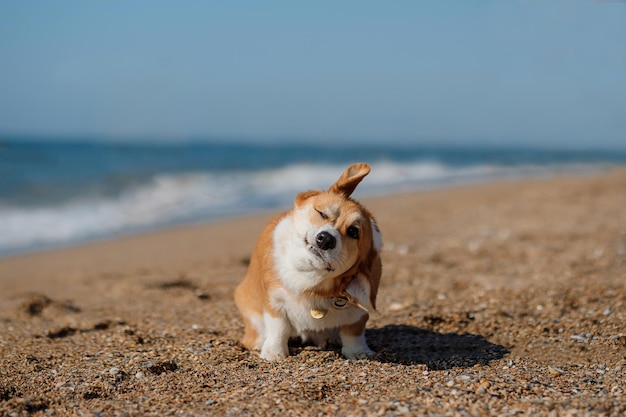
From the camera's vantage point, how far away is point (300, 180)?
76.7 ft

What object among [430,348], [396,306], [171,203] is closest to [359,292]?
[430,348]

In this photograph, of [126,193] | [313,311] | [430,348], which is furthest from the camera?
[126,193]

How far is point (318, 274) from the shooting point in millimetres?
3740

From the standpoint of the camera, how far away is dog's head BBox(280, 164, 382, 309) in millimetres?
3631

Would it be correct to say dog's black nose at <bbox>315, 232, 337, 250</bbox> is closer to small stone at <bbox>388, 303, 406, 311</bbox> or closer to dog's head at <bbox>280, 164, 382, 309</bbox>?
dog's head at <bbox>280, 164, 382, 309</bbox>

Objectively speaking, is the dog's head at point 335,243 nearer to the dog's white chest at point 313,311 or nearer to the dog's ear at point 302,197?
the dog's ear at point 302,197

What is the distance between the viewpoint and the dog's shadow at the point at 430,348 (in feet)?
14.1

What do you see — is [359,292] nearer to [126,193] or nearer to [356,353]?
[356,353]

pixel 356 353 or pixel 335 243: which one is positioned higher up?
pixel 335 243

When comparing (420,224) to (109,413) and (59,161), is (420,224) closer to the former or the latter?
(109,413)

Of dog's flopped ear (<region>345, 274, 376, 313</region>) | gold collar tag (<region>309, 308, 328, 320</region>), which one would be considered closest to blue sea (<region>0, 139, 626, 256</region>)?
gold collar tag (<region>309, 308, 328, 320</region>)

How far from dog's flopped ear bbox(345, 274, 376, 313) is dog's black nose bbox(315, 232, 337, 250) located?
1.21 ft

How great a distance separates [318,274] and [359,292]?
29cm

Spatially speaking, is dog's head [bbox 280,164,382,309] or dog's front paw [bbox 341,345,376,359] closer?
dog's head [bbox 280,164,382,309]
